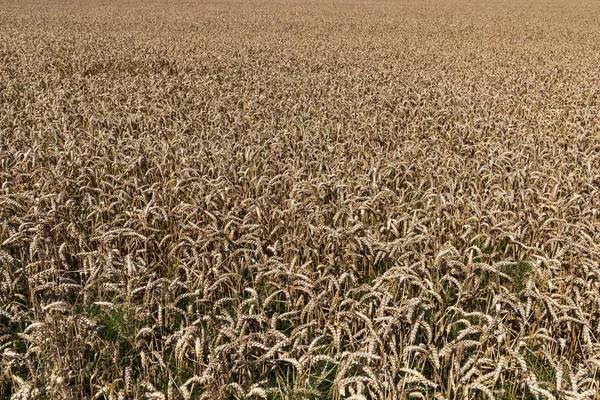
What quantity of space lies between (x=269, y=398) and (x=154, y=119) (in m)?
6.34

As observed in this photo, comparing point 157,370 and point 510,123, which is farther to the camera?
point 510,123

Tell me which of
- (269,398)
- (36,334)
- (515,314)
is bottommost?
(269,398)

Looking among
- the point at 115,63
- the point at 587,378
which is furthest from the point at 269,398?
the point at 115,63

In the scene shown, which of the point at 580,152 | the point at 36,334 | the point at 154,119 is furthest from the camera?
the point at 154,119

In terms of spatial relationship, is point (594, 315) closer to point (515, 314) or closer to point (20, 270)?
point (515, 314)

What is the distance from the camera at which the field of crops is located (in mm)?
3000

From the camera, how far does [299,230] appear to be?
4746mm

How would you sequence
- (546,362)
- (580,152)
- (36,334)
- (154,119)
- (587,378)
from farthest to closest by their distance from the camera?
→ (154,119)
(580,152)
(546,362)
(36,334)
(587,378)

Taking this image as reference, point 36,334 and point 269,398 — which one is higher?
point 36,334

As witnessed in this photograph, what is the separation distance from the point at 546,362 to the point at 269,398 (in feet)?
5.85

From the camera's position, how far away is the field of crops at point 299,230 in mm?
3000

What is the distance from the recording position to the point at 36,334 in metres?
2.94

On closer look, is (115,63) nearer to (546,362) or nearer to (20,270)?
(20,270)

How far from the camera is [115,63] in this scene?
15617mm
